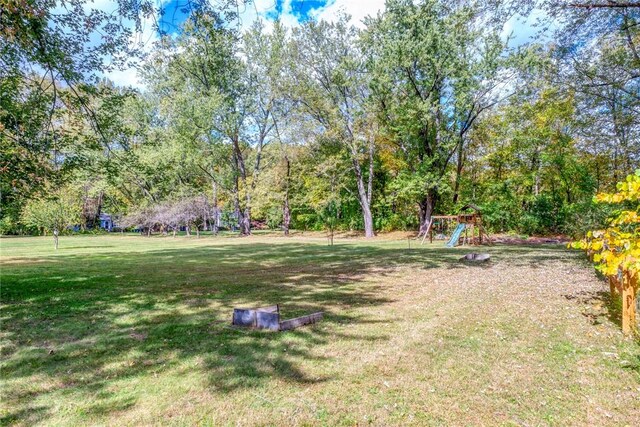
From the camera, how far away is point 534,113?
76.1ft

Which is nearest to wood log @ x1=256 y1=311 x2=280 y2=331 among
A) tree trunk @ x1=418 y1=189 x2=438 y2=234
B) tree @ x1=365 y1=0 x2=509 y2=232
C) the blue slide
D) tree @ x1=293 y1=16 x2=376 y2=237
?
the blue slide

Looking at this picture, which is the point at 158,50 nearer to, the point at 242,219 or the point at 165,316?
the point at 165,316

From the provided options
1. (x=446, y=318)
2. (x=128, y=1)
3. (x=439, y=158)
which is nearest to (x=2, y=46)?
(x=128, y=1)

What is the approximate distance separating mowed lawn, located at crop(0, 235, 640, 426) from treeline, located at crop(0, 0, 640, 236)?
3505 millimetres

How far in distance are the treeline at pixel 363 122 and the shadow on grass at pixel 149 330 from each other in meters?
2.43

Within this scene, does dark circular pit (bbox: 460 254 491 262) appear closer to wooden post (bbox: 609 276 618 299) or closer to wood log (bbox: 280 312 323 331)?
wooden post (bbox: 609 276 618 299)

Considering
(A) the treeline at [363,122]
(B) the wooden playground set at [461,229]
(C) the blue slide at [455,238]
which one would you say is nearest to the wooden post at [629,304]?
(A) the treeline at [363,122]

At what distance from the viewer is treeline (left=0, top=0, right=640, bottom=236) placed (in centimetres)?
753

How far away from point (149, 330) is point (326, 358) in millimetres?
2615

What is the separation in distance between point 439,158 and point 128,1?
2146 centimetres

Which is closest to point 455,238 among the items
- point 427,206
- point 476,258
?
point 427,206

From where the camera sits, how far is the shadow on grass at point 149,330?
3447 millimetres

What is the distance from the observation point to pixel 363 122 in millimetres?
25359

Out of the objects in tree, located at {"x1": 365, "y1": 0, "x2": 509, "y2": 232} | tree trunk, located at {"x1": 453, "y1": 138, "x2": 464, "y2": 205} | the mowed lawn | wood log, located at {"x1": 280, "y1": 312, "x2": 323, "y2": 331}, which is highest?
tree, located at {"x1": 365, "y1": 0, "x2": 509, "y2": 232}
